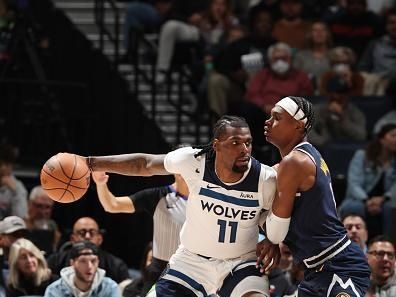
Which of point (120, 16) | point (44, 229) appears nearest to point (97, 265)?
point (44, 229)

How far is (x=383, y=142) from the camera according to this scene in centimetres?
1212

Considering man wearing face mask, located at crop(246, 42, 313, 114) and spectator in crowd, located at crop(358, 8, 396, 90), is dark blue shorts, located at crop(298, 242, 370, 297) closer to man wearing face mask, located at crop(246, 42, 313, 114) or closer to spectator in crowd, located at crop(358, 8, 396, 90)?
man wearing face mask, located at crop(246, 42, 313, 114)

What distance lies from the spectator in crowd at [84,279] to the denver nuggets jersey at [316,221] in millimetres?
3117

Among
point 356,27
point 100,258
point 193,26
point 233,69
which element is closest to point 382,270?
point 100,258

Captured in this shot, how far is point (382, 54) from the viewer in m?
14.1

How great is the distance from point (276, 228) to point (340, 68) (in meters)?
6.23

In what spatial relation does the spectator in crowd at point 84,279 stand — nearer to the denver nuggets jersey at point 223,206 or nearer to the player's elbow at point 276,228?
the denver nuggets jersey at point 223,206

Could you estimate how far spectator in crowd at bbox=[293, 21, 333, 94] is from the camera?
45.6 feet

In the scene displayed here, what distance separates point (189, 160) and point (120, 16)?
7.78m

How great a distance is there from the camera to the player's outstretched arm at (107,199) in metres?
8.67

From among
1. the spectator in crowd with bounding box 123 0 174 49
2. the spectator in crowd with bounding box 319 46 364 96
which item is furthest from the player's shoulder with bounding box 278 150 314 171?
the spectator in crowd with bounding box 123 0 174 49

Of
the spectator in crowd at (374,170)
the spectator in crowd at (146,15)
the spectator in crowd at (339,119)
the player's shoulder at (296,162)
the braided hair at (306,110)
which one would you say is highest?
the spectator in crowd at (146,15)

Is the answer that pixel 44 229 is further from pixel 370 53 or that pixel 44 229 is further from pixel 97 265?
pixel 370 53

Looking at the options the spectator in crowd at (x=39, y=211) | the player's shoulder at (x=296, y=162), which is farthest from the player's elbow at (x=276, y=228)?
the spectator in crowd at (x=39, y=211)
